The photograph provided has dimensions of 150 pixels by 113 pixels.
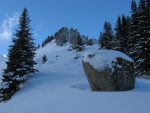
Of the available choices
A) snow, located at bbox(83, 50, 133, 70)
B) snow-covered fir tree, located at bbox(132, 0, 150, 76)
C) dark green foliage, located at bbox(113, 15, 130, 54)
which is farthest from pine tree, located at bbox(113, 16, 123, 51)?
snow, located at bbox(83, 50, 133, 70)

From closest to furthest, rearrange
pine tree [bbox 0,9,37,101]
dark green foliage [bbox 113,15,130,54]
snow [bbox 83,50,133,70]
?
snow [bbox 83,50,133,70] → pine tree [bbox 0,9,37,101] → dark green foliage [bbox 113,15,130,54]

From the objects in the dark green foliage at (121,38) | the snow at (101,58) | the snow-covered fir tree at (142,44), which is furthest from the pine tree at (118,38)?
the snow at (101,58)

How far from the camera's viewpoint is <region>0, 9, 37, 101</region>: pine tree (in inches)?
1049

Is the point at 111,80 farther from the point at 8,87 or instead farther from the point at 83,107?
the point at 8,87

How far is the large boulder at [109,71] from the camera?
15.1 metres

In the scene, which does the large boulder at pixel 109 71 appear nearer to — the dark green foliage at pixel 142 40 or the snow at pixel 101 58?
the snow at pixel 101 58

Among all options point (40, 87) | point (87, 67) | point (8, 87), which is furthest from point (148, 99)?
point (8, 87)

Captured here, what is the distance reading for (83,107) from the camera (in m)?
11.3

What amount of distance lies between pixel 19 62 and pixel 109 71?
16846mm

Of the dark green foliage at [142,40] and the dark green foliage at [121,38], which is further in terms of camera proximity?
the dark green foliage at [121,38]

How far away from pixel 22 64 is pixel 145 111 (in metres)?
22.0

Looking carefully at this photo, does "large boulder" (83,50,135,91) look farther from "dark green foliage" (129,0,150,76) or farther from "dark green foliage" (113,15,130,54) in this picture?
"dark green foliage" (113,15,130,54)

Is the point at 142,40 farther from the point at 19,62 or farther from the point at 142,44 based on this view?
the point at 19,62

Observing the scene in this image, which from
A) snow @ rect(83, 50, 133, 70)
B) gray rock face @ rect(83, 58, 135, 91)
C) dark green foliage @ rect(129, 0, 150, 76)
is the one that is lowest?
gray rock face @ rect(83, 58, 135, 91)
